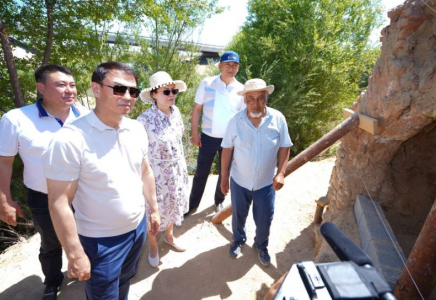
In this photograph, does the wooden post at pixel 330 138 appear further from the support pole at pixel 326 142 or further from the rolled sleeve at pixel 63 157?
the rolled sleeve at pixel 63 157

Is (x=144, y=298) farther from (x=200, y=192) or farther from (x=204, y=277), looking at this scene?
(x=200, y=192)

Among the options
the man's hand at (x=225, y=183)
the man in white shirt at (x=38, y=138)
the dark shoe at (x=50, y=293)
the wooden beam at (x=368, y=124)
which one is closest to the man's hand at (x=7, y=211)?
the man in white shirt at (x=38, y=138)

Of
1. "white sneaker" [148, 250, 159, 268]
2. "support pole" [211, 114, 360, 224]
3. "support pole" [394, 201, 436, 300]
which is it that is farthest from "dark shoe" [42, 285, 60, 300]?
"support pole" [394, 201, 436, 300]

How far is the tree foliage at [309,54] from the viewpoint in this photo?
929cm

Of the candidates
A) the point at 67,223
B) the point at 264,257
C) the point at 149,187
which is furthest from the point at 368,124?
the point at 67,223

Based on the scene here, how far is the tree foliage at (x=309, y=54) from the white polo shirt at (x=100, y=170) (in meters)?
7.78

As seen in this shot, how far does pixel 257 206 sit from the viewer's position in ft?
9.43

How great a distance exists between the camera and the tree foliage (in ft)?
30.5

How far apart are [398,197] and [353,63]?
8.05 m

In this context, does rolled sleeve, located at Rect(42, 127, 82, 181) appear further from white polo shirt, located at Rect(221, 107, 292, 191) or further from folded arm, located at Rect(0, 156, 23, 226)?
white polo shirt, located at Rect(221, 107, 292, 191)

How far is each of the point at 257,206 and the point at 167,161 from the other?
109 centimetres

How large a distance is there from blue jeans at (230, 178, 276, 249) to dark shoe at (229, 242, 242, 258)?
0.20 meters

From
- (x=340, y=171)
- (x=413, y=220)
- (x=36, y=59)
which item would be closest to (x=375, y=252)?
(x=340, y=171)

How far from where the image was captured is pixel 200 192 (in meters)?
3.97
